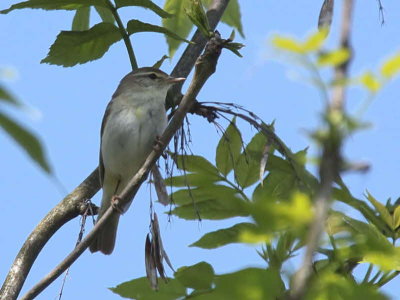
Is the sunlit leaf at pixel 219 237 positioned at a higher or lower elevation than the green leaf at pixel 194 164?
lower

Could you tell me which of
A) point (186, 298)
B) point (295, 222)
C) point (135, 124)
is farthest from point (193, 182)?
point (135, 124)

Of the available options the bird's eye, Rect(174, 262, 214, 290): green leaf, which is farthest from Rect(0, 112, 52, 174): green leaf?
the bird's eye

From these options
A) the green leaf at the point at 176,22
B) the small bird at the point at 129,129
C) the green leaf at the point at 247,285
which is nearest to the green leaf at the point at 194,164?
the green leaf at the point at 176,22

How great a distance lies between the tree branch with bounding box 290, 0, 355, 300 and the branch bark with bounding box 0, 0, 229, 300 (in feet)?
9.49

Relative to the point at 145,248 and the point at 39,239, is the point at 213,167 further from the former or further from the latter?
the point at 39,239

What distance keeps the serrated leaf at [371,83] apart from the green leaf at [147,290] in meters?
1.88

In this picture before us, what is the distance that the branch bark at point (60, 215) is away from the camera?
3.57 m

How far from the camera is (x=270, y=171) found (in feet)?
10.3

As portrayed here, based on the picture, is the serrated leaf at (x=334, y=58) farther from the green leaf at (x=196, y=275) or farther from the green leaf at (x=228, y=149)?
the green leaf at (x=228, y=149)

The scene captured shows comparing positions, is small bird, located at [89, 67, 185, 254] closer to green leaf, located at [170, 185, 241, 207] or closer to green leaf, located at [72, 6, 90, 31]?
green leaf, located at [72, 6, 90, 31]

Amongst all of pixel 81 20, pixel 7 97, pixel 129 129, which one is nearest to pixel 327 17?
pixel 7 97

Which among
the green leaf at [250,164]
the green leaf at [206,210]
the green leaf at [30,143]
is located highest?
the green leaf at [250,164]

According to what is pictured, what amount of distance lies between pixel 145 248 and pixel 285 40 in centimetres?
238

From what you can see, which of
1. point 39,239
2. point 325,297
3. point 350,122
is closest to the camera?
point 350,122
